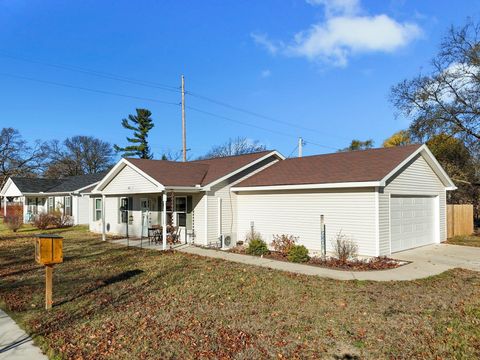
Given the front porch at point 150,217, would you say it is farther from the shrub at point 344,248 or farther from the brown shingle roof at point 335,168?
the shrub at point 344,248

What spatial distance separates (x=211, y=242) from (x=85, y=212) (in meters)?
18.1

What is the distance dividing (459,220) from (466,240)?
192 centimetres

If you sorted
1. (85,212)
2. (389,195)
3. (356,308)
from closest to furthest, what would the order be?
(356,308) < (389,195) < (85,212)

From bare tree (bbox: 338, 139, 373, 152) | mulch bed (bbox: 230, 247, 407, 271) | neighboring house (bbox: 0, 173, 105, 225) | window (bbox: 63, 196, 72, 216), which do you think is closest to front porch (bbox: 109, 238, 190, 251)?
mulch bed (bbox: 230, 247, 407, 271)

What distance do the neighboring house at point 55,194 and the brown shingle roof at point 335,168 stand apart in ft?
52.7

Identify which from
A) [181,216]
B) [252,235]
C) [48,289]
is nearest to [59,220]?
[181,216]

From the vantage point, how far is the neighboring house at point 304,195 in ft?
41.4

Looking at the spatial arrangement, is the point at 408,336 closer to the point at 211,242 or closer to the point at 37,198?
the point at 211,242

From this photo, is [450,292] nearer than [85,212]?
Yes

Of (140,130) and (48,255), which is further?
(140,130)

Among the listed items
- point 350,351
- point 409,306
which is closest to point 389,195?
point 409,306

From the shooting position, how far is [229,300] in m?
7.57

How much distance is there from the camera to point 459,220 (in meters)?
18.7

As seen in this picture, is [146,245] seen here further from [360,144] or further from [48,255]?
[360,144]
